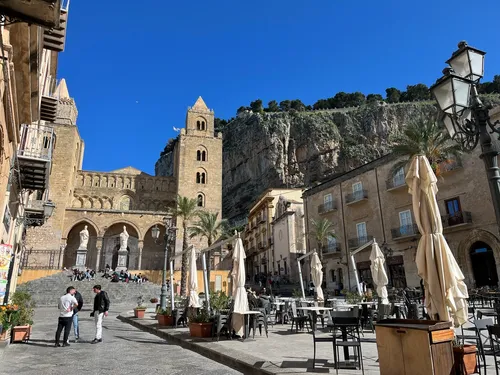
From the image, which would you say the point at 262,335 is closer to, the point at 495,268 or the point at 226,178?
the point at 495,268

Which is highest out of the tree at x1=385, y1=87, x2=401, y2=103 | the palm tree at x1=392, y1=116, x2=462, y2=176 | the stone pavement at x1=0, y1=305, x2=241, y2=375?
the tree at x1=385, y1=87, x2=401, y2=103

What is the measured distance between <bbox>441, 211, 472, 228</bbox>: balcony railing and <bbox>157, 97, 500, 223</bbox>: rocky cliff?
35.8 m

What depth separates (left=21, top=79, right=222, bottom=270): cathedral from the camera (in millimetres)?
38438

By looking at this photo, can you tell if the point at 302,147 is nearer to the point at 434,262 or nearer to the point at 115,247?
the point at 115,247

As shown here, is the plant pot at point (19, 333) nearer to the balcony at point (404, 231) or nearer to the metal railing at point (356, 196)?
the balcony at point (404, 231)

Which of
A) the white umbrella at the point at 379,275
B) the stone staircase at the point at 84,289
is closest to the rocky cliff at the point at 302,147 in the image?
the stone staircase at the point at 84,289

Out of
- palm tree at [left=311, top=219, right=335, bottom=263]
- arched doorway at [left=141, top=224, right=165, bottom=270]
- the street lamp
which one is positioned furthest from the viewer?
arched doorway at [left=141, top=224, right=165, bottom=270]

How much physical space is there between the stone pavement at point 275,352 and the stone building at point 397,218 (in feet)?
46.5

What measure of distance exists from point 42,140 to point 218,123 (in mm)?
80420

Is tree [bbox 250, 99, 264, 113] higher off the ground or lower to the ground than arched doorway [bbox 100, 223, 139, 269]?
higher

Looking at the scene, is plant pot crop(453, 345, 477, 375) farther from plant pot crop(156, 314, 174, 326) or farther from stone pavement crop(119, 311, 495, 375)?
plant pot crop(156, 314, 174, 326)

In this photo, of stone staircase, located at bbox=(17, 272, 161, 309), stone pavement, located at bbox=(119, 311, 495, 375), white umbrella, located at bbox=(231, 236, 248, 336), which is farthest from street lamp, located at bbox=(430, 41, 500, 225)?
stone staircase, located at bbox=(17, 272, 161, 309)

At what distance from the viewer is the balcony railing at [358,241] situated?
25.0m

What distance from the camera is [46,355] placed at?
6973mm
